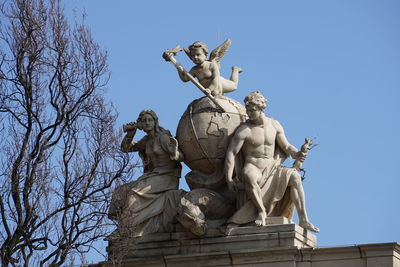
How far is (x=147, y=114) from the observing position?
28922 mm

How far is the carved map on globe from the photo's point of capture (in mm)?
28219

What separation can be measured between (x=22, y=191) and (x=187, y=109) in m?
4.29

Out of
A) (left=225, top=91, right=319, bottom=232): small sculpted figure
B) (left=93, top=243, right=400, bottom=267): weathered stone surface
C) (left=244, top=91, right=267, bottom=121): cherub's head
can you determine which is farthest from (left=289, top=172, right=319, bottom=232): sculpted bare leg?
(left=244, top=91, right=267, bottom=121): cherub's head

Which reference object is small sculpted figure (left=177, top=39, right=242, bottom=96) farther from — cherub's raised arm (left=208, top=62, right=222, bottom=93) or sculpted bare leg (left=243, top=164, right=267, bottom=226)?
sculpted bare leg (left=243, top=164, right=267, bottom=226)

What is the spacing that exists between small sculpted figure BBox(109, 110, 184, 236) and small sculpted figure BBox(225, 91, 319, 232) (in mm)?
1325

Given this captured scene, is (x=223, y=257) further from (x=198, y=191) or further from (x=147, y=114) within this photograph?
(x=147, y=114)

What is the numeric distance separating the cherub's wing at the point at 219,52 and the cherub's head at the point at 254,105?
1875 millimetres

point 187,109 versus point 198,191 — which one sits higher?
point 187,109

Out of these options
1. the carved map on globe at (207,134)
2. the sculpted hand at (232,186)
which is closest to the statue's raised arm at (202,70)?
the carved map on globe at (207,134)

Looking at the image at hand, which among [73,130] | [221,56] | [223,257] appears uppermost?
[221,56]

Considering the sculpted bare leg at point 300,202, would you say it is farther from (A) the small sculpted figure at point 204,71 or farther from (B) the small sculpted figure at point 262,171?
(A) the small sculpted figure at point 204,71

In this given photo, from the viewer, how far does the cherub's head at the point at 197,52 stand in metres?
29.0

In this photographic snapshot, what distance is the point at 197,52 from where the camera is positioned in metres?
29.0

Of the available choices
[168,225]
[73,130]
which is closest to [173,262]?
[168,225]
